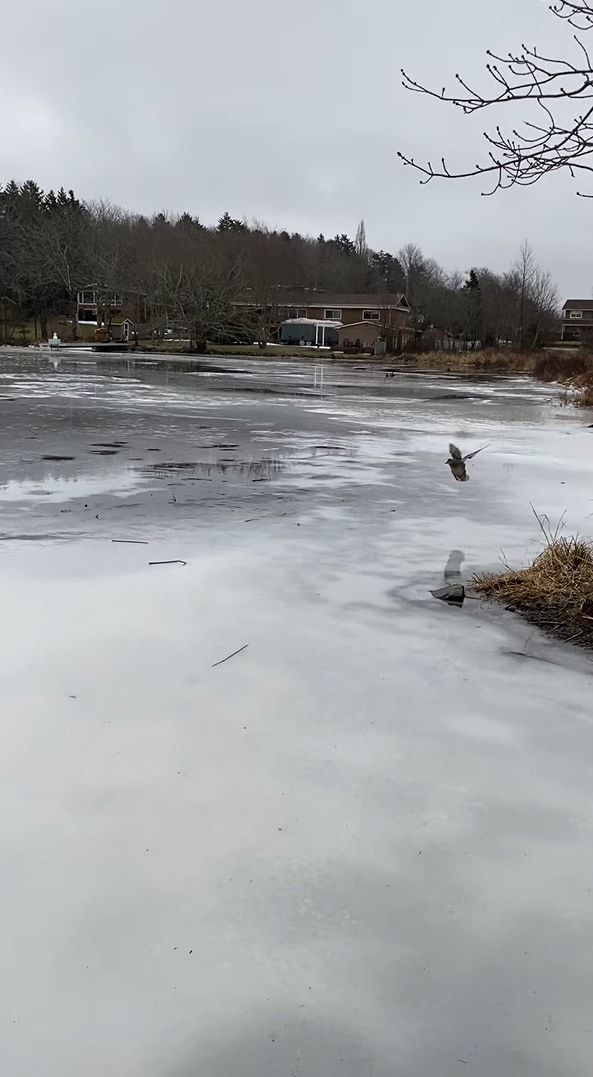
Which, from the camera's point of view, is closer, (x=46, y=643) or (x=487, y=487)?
(x=46, y=643)

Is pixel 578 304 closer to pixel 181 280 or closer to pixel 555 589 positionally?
pixel 181 280

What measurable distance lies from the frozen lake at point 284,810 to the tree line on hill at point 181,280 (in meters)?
47.9

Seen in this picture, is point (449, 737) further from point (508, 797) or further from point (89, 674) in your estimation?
point (89, 674)

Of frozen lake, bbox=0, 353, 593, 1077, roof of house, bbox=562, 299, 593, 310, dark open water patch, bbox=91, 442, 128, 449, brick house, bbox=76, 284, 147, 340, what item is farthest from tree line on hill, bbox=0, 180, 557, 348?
frozen lake, bbox=0, 353, 593, 1077

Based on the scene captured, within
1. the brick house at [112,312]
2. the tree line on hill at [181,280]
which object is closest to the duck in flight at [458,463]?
the tree line on hill at [181,280]

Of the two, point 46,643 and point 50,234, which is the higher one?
point 50,234

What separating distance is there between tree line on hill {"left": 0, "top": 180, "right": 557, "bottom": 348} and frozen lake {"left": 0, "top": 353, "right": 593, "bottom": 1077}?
47876 mm

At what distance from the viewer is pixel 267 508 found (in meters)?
7.17

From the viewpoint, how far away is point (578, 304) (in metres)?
114

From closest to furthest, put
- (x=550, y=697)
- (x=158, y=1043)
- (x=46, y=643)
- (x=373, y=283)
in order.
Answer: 1. (x=158, y=1043)
2. (x=550, y=697)
3. (x=46, y=643)
4. (x=373, y=283)

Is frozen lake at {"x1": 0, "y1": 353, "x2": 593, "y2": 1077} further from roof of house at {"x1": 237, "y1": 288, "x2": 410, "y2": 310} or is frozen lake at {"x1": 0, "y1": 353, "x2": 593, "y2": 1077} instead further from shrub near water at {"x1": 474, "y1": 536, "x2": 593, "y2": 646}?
roof of house at {"x1": 237, "y1": 288, "x2": 410, "y2": 310}

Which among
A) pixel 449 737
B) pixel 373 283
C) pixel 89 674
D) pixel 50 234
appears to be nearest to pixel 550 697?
pixel 449 737

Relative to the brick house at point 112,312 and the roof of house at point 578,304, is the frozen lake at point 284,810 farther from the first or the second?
the roof of house at point 578,304

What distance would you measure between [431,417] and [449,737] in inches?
533
